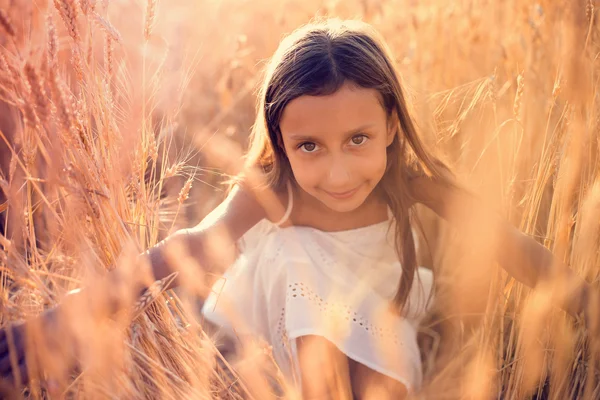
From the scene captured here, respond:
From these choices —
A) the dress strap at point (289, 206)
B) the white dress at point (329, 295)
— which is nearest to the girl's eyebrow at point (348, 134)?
the dress strap at point (289, 206)

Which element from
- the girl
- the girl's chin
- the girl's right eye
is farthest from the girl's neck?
the girl's right eye

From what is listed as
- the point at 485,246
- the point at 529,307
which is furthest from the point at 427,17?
the point at 529,307

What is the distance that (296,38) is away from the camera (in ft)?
4.67

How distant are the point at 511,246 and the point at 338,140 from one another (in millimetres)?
489

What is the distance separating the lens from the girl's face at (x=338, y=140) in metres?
1.27

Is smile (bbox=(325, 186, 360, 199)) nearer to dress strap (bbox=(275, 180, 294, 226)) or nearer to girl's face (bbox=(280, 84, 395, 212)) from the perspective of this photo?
girl's face (bbox=(280, 84, 395, 212))

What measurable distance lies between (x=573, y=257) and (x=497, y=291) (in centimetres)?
20

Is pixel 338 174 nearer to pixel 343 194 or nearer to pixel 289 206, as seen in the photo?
pixel 343 194

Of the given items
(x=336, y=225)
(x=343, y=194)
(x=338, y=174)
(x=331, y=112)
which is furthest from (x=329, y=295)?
(x=331, y=112)

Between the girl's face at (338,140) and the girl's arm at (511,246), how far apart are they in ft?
0.84

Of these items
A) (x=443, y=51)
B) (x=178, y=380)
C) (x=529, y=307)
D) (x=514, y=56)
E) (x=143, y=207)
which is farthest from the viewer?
(x=443, y=51)

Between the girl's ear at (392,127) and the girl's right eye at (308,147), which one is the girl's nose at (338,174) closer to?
the girl's right eye at (308,147)

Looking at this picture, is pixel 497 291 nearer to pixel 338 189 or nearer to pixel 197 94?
pixel 338 189

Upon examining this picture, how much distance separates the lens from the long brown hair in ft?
4.29
